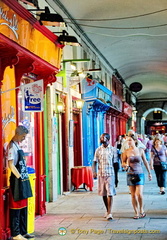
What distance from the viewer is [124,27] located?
16641 mm

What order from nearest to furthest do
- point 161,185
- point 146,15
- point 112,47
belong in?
1. point 161,185
2. point 146,15
3. point 112,47

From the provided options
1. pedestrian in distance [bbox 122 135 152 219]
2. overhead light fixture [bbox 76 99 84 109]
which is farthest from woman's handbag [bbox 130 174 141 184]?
overhead light fixture [bbox 76 99 84 109]

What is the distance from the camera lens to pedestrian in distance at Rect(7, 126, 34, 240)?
7.05 m

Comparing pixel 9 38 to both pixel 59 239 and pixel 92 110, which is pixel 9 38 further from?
pixel 92 110

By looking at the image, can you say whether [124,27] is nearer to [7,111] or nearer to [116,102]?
[7,111]

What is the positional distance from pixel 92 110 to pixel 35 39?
949 centimetres

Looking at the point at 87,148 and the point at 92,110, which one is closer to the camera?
the point at 87,148

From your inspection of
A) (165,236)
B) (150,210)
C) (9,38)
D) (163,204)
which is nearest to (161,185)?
(163,204)

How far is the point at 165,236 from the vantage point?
734 cm

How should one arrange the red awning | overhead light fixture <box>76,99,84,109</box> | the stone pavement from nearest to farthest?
the red awning
the stone pavement
overhead light fixture <box>76,99,84,109</box>

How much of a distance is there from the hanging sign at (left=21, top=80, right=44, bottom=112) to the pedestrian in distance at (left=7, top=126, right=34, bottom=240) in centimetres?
102

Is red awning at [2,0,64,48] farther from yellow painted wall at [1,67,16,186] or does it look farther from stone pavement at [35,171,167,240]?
stone pavement at [35,171,167,240]

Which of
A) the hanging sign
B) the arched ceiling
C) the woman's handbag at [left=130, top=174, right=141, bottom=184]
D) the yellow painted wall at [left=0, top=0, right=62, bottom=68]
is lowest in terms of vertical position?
the woman's handbag at [left=130, top=174, right=141, bottom=184]

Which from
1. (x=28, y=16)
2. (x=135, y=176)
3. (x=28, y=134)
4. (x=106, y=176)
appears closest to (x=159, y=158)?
(x=135, y=176)
